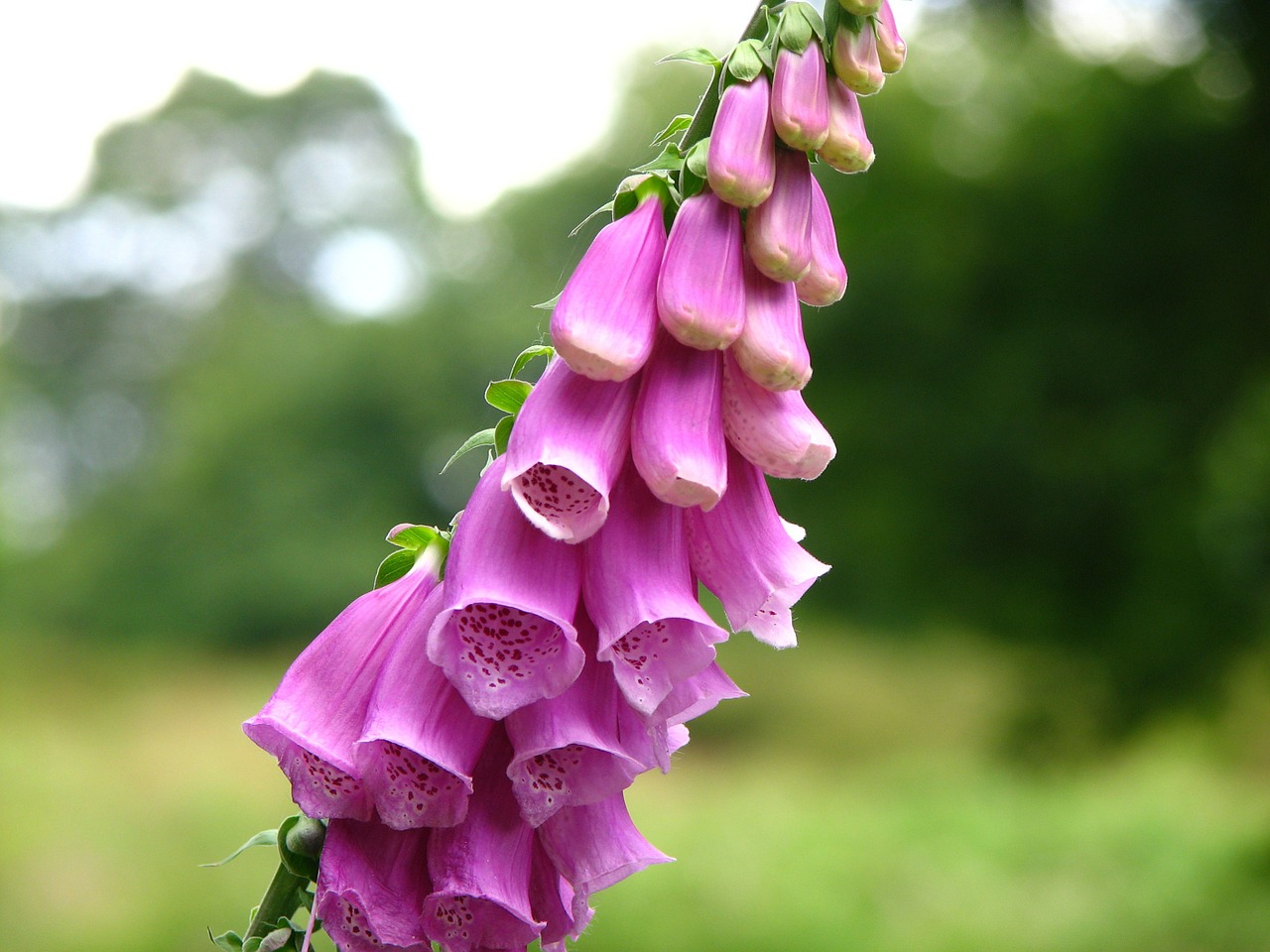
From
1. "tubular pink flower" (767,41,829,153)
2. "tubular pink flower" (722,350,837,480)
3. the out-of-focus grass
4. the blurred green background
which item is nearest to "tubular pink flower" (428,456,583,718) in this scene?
"tubular pink flower" (722,350,837,480)

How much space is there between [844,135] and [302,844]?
45cm

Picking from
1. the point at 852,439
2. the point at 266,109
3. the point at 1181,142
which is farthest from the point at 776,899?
the point at 266,109

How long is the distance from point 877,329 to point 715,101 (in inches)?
274

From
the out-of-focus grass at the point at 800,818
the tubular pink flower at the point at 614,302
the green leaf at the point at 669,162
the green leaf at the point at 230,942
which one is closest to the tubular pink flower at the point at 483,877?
the green leaf at the point at 230,942

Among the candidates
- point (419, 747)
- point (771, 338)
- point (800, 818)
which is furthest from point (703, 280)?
point (800, 818)

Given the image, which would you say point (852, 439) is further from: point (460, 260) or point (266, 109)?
point (266, 109)

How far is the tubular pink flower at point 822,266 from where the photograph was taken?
23.6 inches

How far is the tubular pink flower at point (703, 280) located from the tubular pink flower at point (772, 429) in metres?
0.04

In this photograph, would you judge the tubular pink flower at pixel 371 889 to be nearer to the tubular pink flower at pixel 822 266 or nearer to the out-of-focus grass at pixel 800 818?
the tubular pink flower at pixel 822 266

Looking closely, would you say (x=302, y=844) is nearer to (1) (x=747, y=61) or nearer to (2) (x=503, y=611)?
(2) (x=503, y=611)

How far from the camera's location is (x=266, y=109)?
14117 mm

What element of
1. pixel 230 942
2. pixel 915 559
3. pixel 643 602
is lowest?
pixel 230 942

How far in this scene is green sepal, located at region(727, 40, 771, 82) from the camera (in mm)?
567

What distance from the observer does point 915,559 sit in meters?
7.00
